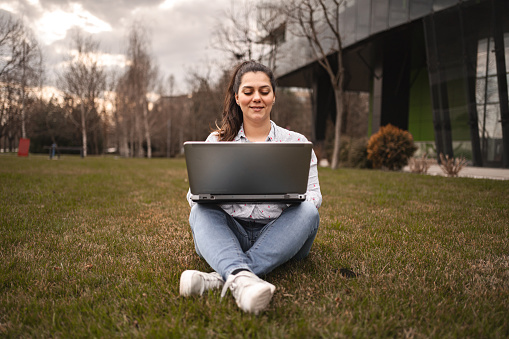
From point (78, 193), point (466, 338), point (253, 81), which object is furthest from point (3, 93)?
point (466, 338)

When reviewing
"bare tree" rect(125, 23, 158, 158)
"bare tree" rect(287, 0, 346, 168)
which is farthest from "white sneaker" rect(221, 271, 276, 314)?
"bare tree" rect(125, 23, 158, 158)

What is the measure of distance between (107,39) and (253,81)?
29117mm

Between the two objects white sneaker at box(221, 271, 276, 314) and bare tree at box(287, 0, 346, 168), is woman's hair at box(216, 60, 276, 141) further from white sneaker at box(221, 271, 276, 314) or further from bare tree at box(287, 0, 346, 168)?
bare tree at box(287, 0, 346, 168)

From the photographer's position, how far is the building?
36.8ft

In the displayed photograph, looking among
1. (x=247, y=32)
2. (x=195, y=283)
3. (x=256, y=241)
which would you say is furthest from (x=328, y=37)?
(x=195, y=283)

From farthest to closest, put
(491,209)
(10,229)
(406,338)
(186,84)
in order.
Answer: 1. (186,84)
2. (491,209)
3. (10,229)
4. (406,338)

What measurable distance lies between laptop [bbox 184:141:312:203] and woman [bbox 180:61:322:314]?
22 cm

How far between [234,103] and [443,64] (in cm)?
1266

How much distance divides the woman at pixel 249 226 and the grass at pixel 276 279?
0.37ft

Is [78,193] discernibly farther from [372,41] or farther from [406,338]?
[372,41]

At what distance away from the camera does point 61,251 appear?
9.17 ft

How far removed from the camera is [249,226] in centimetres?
245

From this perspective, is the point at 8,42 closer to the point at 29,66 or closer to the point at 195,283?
the point at 29,66

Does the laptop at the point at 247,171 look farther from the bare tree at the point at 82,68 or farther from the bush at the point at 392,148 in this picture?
the bare tree at the point at 82,68
